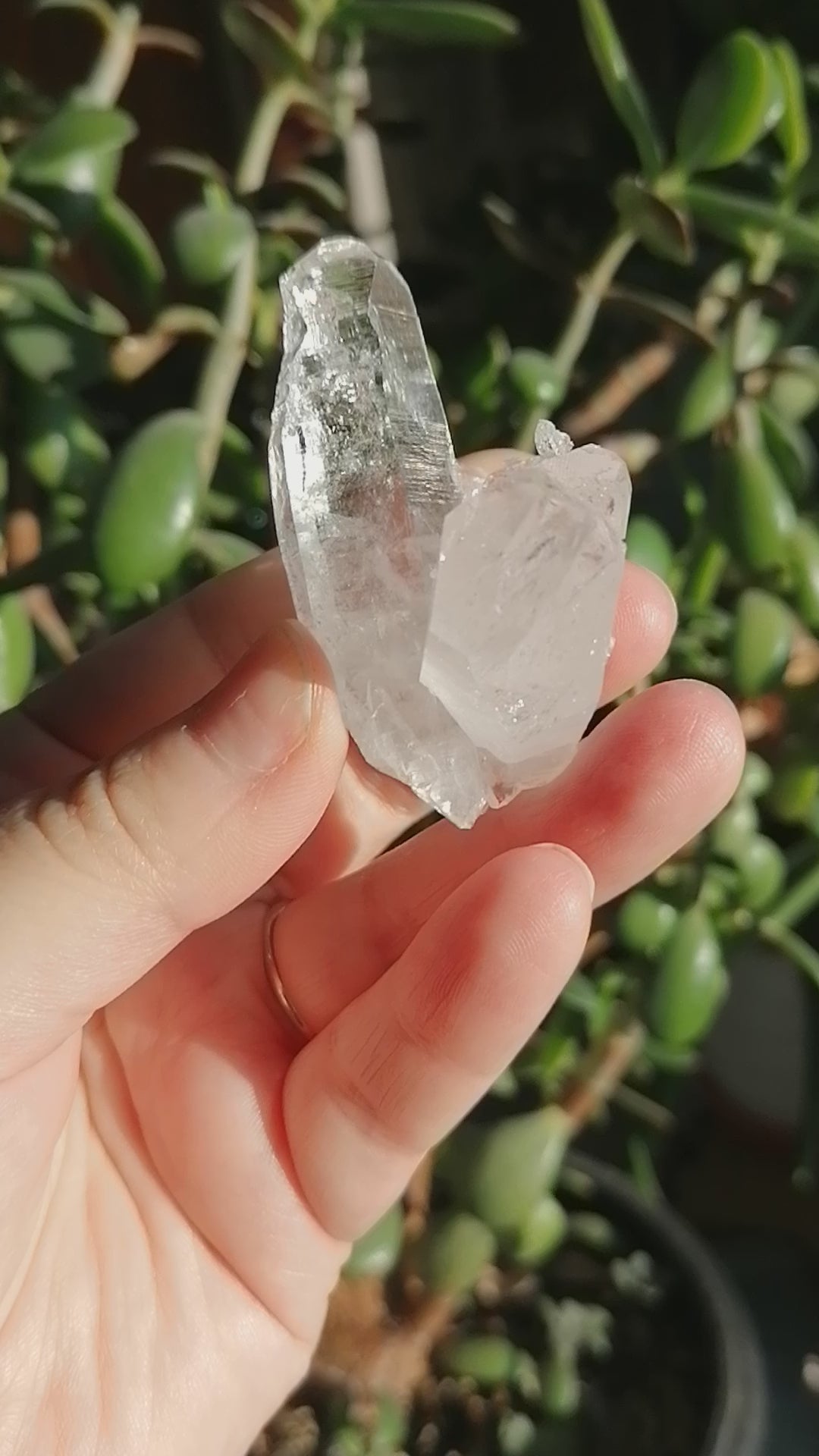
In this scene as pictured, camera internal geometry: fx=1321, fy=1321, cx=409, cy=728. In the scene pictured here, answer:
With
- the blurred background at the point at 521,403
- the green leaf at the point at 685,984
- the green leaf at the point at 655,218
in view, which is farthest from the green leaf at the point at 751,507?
the green leaf at the point at 685,984

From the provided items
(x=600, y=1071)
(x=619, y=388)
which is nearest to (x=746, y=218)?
(x=619, y=388)

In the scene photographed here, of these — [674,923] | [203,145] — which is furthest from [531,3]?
[674,923]

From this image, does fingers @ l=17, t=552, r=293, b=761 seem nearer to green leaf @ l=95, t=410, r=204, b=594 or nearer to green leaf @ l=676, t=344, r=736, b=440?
green leaf @ l=95, t=410, r=204, b=594

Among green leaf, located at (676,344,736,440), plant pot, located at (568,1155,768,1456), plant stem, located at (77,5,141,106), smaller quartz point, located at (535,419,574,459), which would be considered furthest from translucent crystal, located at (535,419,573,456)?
plant pot, located at (568,1155,768,1456)

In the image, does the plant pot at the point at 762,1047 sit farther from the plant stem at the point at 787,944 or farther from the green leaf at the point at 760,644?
the green leaf at the point at 760,644

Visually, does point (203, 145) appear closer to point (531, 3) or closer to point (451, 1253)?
point (531, 3)

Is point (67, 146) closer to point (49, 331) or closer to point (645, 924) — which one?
point (49, 331)
